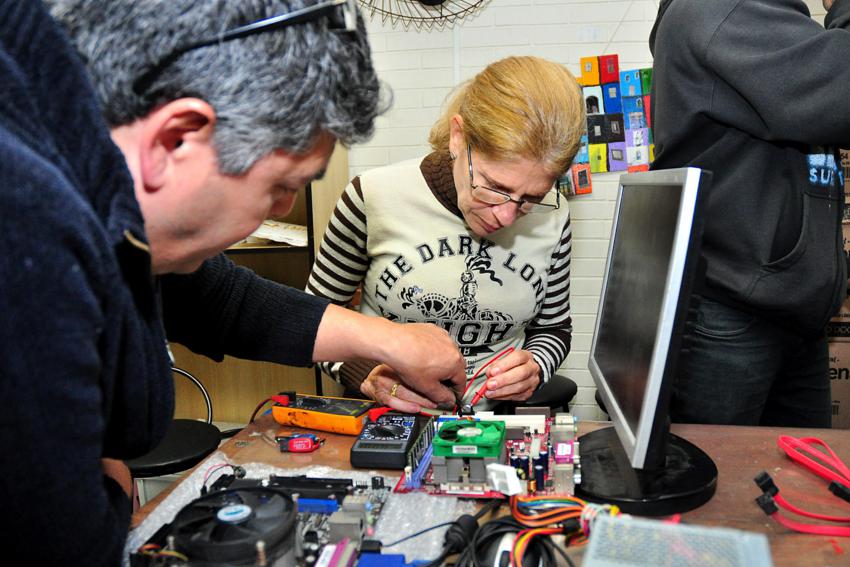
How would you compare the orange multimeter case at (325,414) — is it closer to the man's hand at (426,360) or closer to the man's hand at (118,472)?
the man's hand at (426,360)

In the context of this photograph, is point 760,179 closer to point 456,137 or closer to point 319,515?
point 456,137

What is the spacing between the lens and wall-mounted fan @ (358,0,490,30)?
2.76m

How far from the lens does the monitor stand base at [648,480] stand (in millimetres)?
918

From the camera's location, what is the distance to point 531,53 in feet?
9.32

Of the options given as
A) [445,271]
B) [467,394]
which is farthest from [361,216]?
[467,394]

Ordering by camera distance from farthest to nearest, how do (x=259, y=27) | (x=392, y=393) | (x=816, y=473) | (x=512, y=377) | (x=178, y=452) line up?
(x=178, y=452) < (x=512, y=377) < (x=392, y=393) < (x=816, y=473) < (x=259, y=27)

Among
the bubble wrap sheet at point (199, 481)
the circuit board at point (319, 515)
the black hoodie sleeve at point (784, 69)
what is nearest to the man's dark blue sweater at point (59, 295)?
the circuit board at point (319, 515)

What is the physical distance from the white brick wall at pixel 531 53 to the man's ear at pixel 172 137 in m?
2.29

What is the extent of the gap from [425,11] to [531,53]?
487mm

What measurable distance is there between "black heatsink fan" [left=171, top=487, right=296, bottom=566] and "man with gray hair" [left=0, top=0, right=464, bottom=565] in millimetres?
77

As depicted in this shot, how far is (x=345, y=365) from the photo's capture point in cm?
162

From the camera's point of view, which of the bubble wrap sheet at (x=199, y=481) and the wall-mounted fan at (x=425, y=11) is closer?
the bubble wrap sheet at (x=199, y=481)

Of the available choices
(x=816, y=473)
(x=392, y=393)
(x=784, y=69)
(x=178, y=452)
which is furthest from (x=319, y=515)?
(x=784, y=69)

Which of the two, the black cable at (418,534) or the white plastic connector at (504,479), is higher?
the white plastic connector at (504,479)
